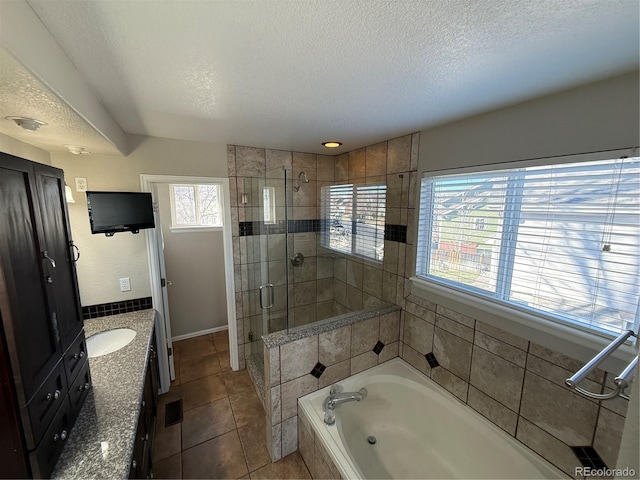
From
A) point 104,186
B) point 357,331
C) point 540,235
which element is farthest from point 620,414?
point 104,186

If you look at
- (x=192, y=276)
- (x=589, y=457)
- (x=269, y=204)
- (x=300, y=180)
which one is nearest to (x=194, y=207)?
(x=192, y=276)

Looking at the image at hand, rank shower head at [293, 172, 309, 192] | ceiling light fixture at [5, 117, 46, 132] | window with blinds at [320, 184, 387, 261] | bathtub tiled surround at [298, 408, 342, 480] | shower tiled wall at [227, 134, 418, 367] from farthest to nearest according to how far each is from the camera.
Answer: shower head at [293, 172, 309, 192] < window with blinds at [320, 184, 387, 261] < shower tiled wall at [227, 134, 418, 367] < bathtub tiled surround at [298, 408, 342, 480] < ceiling light fixture at [5, 117, 46, 132]

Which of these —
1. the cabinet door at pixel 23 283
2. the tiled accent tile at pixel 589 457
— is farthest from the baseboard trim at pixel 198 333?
the tiled accent tile at pixel 589 457

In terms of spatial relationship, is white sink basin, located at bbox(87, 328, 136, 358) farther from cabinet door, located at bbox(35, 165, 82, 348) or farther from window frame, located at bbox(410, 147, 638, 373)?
window frame, located at bbox(410, 147, 638, 373)

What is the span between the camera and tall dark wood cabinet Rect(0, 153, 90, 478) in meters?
0.81

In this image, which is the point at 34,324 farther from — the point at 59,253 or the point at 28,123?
the point at 28,123

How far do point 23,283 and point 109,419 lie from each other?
820 mm

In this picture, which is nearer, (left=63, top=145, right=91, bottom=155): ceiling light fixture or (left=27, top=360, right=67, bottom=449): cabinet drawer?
(left=27, top=360, right=67, bottom=449): cabinet drawer

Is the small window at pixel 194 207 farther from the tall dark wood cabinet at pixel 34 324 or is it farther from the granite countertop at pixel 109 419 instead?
the tall dark wood cabinet at pixel 34 324

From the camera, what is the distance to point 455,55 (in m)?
1.02

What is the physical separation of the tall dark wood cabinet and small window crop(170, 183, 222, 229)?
7.59 feet

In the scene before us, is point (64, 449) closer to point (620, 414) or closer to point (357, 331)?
point (357, 331)

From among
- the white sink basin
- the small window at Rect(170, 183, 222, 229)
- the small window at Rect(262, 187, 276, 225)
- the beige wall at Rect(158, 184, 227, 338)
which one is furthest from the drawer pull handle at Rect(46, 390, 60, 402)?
the small window at Rect(170, 183, 222, 229)

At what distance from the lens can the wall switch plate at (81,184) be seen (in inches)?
77.6
